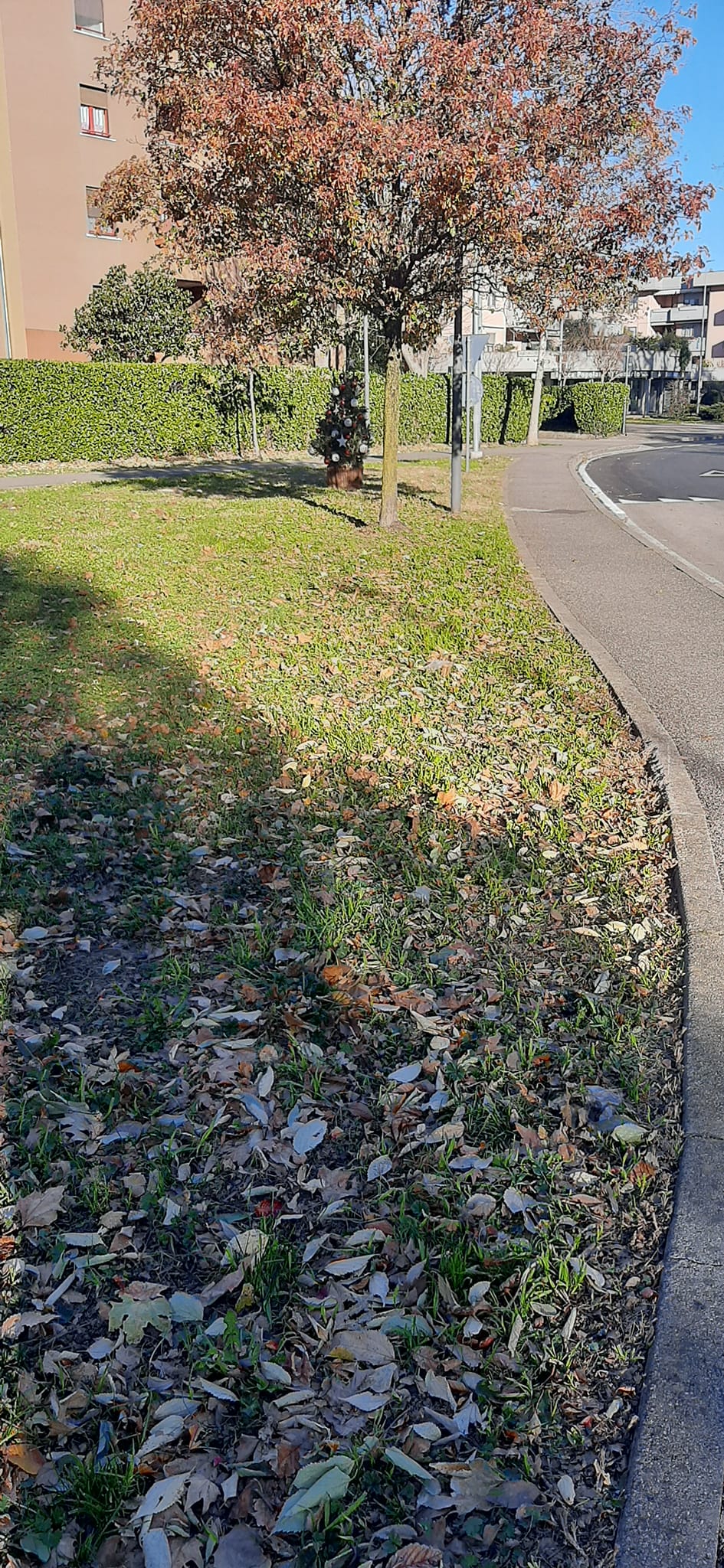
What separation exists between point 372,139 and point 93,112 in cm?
3080

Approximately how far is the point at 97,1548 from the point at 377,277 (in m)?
11.7

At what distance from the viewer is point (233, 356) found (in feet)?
44.7

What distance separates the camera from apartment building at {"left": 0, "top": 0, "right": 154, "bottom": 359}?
109 ft

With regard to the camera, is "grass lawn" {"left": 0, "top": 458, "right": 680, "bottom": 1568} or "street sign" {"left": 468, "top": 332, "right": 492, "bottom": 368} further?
"street sign" {"left": 468, "top": 332, "right": 492, "bottom": 368}

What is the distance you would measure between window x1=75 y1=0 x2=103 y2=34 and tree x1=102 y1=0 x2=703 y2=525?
26.7 m

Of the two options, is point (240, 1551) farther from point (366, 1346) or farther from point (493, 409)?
point (493, 409)

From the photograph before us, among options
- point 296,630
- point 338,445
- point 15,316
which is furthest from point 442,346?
point 296,630

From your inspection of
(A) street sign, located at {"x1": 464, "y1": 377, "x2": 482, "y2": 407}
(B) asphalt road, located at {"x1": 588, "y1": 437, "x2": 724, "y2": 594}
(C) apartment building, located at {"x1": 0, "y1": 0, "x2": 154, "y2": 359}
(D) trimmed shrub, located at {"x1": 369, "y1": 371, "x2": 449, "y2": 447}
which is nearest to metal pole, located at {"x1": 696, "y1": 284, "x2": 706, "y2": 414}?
(B) asphalt road, located at {"x1": 588, "y1": 437, "x2": 724, "y2": 594}

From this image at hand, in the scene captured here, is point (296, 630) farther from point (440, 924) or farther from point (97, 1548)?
point (97, 1548)

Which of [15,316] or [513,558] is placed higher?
[15,316]

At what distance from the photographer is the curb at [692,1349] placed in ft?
6.24

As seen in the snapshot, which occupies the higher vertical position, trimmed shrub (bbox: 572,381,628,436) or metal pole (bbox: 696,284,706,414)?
metal pole (bbox: 696,284,706,414)

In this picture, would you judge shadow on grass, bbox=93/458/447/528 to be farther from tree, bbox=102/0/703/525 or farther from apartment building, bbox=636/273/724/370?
apartment building, bbox=636/273/724/370

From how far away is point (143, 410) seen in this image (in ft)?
81.8
